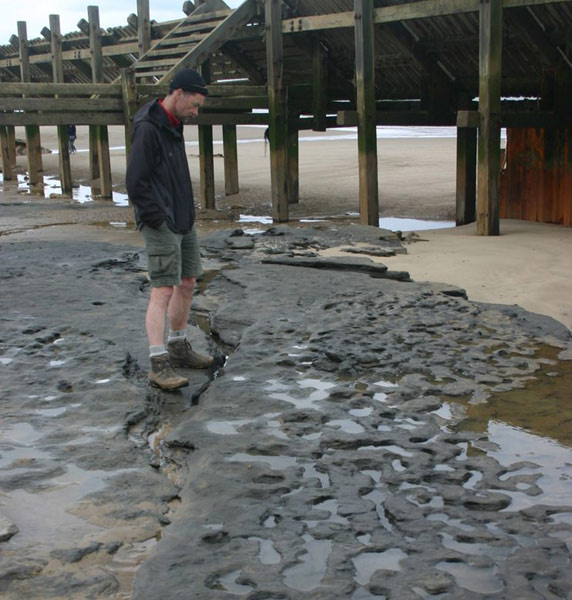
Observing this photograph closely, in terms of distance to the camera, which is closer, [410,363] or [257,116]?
[410,363]

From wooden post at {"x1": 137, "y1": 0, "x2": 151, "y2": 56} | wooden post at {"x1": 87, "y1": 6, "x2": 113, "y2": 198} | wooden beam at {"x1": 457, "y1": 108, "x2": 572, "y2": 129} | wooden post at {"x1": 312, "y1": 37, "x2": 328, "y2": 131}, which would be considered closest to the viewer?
wooden beam at {"x1": 457, "y1": 108, "x2": 572, "y2": 129}

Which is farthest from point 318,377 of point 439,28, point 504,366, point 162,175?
point 439,28

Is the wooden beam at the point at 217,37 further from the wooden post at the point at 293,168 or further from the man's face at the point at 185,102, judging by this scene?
the man's face at the point at 185,102

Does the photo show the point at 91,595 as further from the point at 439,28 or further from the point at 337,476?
the point at 439,28

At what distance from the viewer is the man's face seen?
430cm

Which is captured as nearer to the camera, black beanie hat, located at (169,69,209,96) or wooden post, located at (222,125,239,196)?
black beanie hat, located at (169,69,209,96)

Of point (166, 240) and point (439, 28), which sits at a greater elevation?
point (439, 28)

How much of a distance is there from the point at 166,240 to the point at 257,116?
9.24 m

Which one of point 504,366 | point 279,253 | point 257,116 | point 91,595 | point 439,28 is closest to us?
point 91,595

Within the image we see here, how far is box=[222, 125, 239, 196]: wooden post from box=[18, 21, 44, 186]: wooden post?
15.0 feet

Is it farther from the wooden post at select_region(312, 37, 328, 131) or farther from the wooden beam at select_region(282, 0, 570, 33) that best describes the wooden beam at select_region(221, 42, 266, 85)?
the wooden beam at select_region(282, 0, 570, 33)

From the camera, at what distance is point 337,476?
326 cm

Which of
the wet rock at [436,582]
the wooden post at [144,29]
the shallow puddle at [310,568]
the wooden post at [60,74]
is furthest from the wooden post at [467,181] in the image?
the wet rock at [436,582]

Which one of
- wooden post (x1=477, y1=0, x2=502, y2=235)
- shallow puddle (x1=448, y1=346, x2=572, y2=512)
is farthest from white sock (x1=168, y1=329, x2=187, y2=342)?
wooden post (x1=477, y1=0, x2=502, y2=235)
